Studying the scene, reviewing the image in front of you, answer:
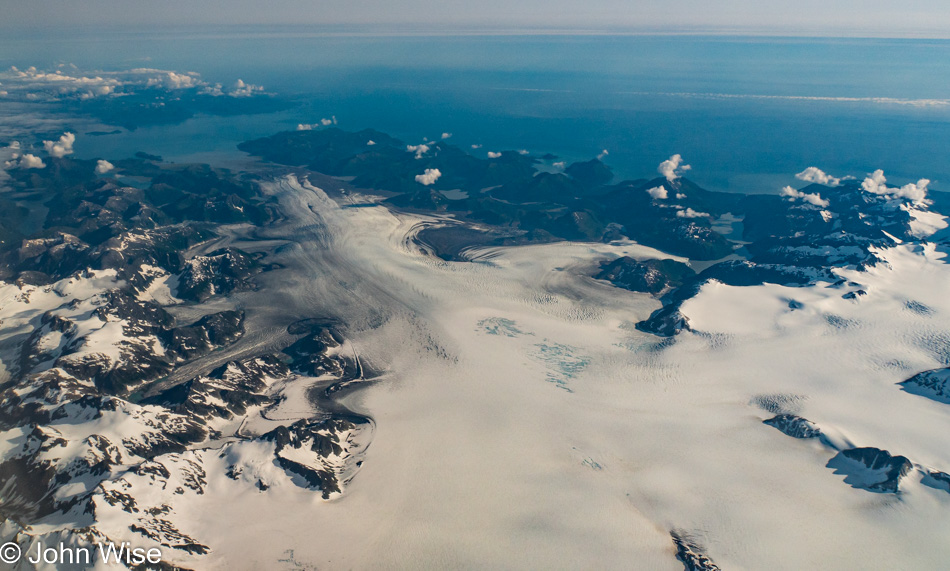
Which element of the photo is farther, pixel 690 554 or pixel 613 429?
pixel 613 429

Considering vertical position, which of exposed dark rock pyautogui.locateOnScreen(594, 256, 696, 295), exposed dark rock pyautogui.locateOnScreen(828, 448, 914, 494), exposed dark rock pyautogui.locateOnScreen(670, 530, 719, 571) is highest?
exposed dark rock pyautogui.locateOnScreen(594, 256, 696, 295)

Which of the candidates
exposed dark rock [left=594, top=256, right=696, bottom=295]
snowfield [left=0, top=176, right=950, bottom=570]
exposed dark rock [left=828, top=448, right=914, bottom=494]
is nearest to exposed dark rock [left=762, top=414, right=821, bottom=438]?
snowfield [left=0, top=176, right=950, bottom=570]

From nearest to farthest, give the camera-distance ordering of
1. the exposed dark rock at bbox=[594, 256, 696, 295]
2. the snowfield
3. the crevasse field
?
the snowfield → the crevasse field → the exposed dark rock at bbox=[594, 256, 696, 295]

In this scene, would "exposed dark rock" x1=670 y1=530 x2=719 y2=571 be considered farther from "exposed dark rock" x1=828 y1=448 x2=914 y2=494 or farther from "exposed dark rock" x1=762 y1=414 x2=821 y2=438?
"exposed dark rock" x1=762 y1=414 x2=821 y2=438

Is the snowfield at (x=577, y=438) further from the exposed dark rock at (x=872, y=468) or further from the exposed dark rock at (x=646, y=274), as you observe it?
the exposed dark rock at (x=646, y=274)

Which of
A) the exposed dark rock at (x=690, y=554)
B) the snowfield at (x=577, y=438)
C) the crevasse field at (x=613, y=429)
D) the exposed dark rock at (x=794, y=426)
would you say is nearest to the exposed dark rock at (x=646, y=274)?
the snowfield at (x=577, y=438)

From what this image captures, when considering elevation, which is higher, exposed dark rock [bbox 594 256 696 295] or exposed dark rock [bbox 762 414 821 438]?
exposed dark rock [bbox 594 256 696 295]

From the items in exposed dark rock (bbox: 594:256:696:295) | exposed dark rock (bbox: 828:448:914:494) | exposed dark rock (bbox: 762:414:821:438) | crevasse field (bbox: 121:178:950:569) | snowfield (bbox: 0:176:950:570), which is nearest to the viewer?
snowfield (bbox: 0:176:950:570)

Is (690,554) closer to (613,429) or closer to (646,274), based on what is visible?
(613,429)

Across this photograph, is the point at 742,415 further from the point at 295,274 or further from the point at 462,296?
the point at 295,274

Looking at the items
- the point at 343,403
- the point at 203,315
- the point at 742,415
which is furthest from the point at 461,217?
the point at 742,415

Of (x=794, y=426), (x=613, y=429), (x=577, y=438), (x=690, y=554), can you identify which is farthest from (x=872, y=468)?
(x=577, y=438)
